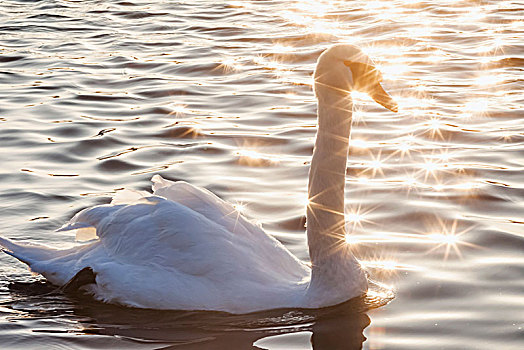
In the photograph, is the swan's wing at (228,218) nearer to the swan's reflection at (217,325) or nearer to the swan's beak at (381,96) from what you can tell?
the swan's reflection at (217,325)

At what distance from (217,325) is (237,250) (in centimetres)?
53

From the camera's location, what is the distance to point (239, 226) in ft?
21.1

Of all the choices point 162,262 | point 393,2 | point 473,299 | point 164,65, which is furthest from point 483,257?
point 393,2

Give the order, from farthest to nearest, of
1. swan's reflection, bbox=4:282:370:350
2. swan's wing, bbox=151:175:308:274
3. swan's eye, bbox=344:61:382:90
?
1. swan's wing, bbox=151:175:308:274
2. swan's eye, bbox=344:61:382:90
3. swan's reflection, bbox=4:282:370:350

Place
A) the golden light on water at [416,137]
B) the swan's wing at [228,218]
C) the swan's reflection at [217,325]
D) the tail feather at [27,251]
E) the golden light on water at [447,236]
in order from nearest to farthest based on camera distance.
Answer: the swan's reflection at [217,325], the swan's wing at [228,218], the tail feather at [27,251], the golden light on water at [447,236], the golden light on water at [416,137]

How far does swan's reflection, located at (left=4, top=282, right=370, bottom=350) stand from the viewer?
19.0 ft

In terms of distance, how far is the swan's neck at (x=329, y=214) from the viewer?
6012mm

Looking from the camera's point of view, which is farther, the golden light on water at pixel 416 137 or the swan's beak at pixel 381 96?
the golden light on water at pixel 416 137

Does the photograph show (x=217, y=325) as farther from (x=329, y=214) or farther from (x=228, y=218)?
(x=329, y=214)

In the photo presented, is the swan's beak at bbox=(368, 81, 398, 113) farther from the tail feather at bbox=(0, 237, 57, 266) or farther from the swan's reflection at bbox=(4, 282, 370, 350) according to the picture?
the tail feather at bbox=(0, 237, 57, 266)

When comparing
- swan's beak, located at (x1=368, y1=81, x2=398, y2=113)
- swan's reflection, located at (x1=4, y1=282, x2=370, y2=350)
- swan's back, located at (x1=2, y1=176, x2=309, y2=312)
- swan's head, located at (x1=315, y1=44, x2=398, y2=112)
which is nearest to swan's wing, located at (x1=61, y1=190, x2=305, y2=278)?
swan's back, located at (x1=2, y1=176, x2=309, y2=312)

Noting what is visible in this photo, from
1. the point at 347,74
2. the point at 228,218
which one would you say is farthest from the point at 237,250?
the point at 347,74

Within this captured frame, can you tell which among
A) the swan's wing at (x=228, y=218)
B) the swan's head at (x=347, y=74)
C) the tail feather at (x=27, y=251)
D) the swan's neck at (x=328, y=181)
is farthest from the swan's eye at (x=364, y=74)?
the tail feather at (x=27, y=251)

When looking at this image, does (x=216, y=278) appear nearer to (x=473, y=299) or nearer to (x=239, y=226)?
(x=239, y=226)
